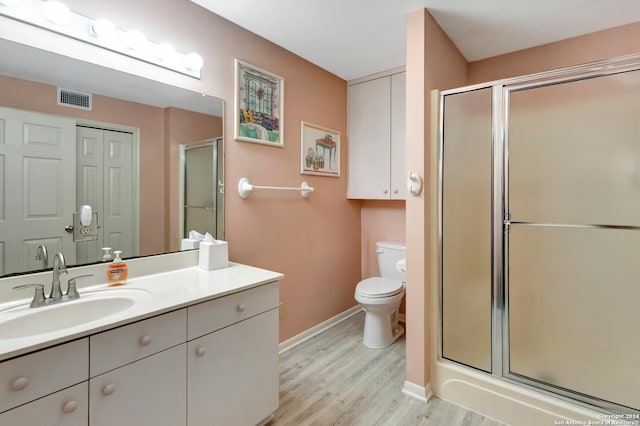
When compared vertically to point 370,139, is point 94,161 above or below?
below

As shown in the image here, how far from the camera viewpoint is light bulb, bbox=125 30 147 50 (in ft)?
5.12

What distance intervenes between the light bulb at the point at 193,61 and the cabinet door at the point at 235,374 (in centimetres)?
143

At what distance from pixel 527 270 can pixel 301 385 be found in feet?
4.97

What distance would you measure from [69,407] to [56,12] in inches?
59.8

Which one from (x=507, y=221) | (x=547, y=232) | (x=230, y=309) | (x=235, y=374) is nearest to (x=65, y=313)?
(x=230, y=309)

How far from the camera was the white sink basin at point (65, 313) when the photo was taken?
1.12m

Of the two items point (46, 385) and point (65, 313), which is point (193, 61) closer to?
point (65, 313)

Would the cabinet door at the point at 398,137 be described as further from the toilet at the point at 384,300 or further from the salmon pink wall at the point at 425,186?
the salmon pink wall at the point at 425,186

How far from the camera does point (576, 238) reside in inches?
63.6

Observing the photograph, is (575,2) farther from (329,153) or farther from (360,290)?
(360,290)

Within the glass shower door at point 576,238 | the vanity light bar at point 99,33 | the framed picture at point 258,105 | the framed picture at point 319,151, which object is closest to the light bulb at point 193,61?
the vanity light bar at point 99,33

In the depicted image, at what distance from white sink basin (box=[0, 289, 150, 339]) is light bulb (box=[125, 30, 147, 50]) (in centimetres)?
119

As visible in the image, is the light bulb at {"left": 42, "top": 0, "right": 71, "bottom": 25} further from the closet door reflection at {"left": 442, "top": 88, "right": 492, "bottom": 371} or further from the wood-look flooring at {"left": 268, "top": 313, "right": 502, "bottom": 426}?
the wood-look flooring at {"left": 268, "top": 313, "right": 502, "bottom": 426}

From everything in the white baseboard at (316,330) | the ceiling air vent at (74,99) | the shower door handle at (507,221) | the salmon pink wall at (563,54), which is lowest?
the white baseboard at (316,330)
